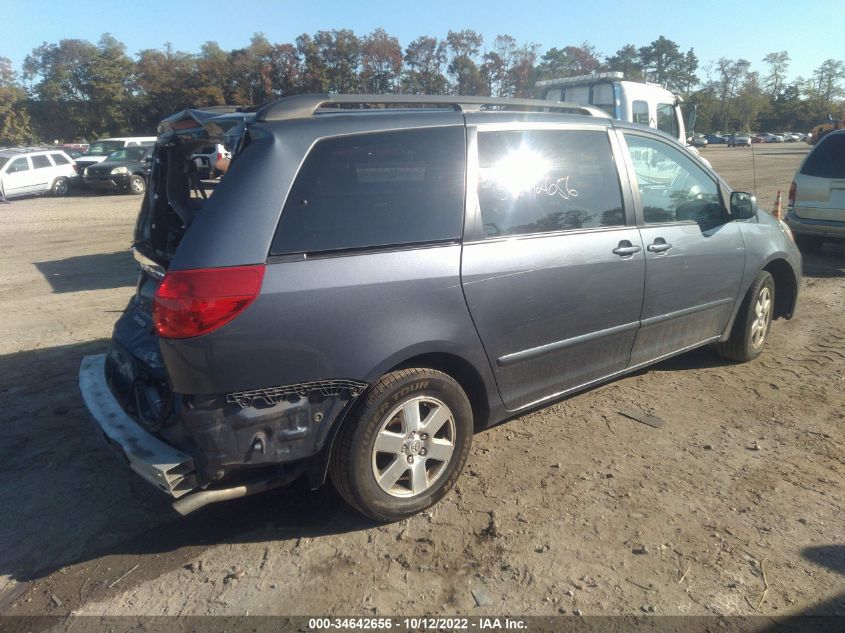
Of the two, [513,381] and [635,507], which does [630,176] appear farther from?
[635,507]

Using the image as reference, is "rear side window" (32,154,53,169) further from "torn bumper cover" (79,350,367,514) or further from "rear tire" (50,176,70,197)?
"torn bumper cover" (79,350,367,514)

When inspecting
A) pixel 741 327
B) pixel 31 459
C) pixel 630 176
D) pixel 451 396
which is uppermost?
pixel 630 176

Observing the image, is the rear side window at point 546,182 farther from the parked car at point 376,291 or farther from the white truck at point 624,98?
the white truck at point 624,98

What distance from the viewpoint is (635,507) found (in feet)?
11.0

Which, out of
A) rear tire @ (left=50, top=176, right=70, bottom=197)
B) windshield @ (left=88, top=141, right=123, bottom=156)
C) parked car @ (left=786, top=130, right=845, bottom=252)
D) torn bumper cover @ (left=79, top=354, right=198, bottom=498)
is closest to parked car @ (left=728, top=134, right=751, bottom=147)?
parked car @ (left=786, top=130, right=845, bottom=252)

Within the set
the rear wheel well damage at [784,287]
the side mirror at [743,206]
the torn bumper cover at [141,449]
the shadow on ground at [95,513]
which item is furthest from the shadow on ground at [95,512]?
the rear wheel well damage at [784,287]

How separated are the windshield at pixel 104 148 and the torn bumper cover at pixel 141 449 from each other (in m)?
27.1

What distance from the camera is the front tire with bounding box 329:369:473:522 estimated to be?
2.99 m

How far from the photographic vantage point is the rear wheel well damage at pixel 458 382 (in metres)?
2.98

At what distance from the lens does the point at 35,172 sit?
23250 mm

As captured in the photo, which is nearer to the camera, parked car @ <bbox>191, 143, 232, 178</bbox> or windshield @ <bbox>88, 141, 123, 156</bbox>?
parked car @ <bbox>191, 143, 232, 178</bbox>

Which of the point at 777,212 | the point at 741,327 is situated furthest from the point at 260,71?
the point at 741,327

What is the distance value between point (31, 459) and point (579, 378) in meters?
3.34

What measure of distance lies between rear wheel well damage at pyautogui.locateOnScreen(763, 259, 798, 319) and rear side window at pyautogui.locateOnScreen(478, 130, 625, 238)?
7.15 feet
